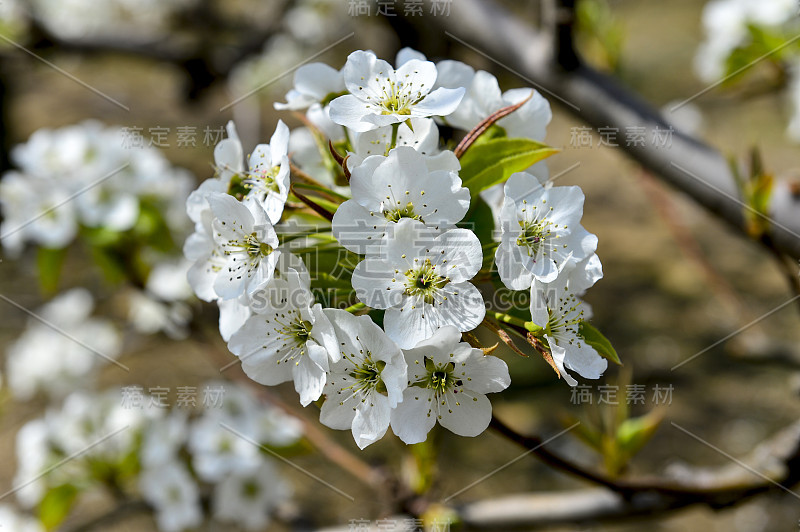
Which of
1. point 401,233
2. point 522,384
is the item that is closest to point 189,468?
point 401,233

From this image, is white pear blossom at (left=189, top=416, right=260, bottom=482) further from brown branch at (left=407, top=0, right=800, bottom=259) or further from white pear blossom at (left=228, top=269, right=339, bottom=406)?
brown branch at (left=407, top=0, right=800, bottom=259)

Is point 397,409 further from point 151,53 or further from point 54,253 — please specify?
point 151,53

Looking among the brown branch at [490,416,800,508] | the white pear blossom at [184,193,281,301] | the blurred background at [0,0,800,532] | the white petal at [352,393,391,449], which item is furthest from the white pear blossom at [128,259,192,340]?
the brown branch at [490,416,800,508]

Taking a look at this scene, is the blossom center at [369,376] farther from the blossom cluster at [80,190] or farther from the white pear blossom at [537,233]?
the blossom cluster at [80,190]

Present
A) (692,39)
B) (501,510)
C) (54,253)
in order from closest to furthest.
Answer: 1. (501,510)
2. (54,253)
3. (692,39)

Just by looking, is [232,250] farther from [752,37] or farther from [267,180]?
[752,37]

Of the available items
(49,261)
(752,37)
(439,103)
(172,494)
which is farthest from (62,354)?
(752,37)
